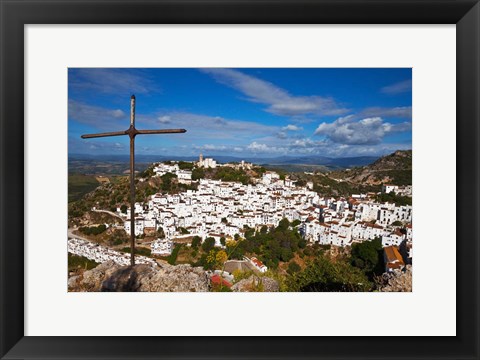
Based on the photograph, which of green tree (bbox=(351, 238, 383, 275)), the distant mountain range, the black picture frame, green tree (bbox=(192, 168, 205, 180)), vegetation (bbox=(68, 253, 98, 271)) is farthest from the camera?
green tree (bbox=(192, 168, 205, 180))

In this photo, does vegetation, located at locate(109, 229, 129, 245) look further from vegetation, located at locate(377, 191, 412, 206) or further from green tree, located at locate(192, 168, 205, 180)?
vegetation, located at locate(377, 191, 412, 206)

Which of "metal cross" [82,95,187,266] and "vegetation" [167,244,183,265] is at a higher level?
"metal cross" [82,95,187,266]

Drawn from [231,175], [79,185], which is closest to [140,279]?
[79,185]

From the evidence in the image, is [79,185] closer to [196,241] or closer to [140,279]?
[140,279]

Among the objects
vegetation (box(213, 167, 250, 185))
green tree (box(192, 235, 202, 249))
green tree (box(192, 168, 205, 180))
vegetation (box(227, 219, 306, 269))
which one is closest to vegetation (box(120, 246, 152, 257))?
green tree (box(192, 235, 202, 249))

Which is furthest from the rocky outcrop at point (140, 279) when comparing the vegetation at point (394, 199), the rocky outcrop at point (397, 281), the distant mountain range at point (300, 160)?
the vegetation at point (394, 199)
